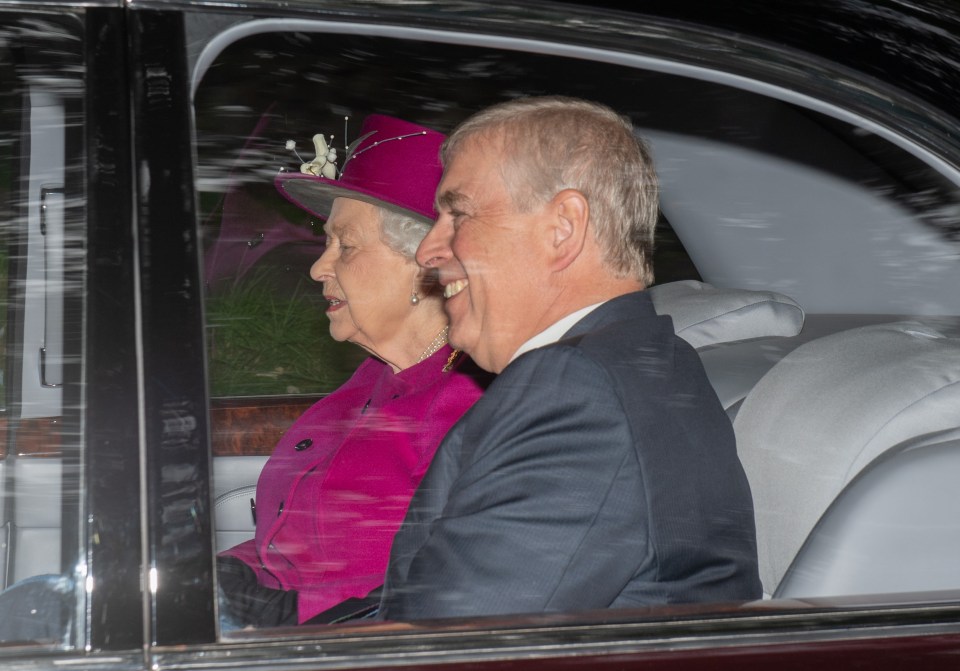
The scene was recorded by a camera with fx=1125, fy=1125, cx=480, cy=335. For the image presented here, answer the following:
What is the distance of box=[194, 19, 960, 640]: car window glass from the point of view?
4.20 ft

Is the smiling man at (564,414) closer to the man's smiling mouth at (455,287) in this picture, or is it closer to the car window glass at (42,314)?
the man's smiling mouth at (455,287)

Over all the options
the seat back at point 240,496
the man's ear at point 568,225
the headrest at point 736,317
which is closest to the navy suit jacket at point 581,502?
the man's ear at point 568,225

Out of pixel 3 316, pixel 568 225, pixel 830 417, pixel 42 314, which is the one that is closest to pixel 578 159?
pixel 568 225

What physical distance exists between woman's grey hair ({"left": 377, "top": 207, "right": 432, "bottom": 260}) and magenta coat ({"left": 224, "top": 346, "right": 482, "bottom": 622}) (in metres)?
0.19

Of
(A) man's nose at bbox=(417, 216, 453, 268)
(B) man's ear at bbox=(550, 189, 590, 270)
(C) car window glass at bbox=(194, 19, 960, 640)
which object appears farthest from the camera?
(A) man's nose at bbox=(417, 216, 453, 268)

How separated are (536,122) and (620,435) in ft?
1.45

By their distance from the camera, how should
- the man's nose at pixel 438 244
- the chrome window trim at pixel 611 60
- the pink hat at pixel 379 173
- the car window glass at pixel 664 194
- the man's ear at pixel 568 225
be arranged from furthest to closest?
1. the pink hat at pixel 379 173
2. the man's nose at pixel 438 244
3. the man's ear at pixel 568 225
4. the car window glass at pixel 664 194
5. the chrome window trim at pixel 611 60

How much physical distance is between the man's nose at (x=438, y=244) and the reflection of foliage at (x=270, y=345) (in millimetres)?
248

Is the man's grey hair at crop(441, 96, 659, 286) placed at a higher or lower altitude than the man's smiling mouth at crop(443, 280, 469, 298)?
higher

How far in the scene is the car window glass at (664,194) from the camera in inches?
50.4

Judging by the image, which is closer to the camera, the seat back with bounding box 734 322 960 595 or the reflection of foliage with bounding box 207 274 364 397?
the reflection of foliage with bounding box 207 274 364 397

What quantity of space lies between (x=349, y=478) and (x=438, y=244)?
0.37 m

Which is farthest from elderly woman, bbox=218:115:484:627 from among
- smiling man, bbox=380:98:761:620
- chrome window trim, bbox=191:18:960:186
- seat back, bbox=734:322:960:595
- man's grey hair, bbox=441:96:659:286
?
chrome window trim, bbox=191:18:960:186

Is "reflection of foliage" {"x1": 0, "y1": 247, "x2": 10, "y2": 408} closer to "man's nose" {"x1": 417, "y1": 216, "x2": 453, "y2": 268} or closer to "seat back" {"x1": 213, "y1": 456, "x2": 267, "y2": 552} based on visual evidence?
"seat back" {"x1": 213, "y1": 456, "x2": 267, "y2": 552}
